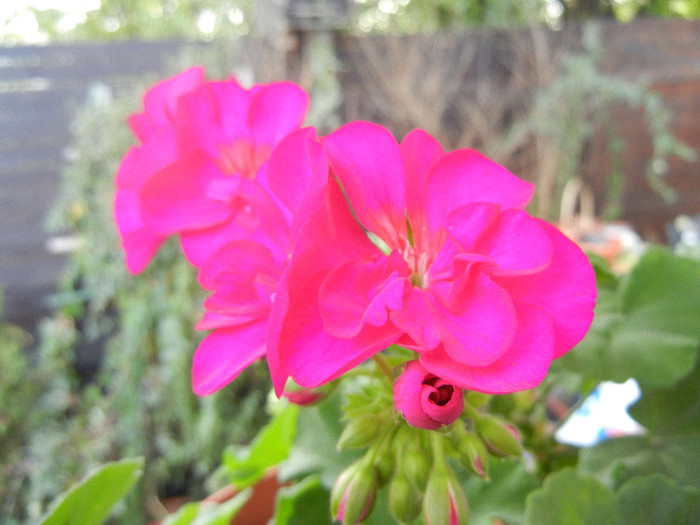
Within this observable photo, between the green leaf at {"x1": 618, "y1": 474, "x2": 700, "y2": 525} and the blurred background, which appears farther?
the blurred background

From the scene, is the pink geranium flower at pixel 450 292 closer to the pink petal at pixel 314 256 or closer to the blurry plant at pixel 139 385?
the pink petal at pixel 314 256

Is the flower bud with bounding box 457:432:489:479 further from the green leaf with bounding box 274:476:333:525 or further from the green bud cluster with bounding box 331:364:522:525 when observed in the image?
the green leaf with bounding box 274:476:333:525

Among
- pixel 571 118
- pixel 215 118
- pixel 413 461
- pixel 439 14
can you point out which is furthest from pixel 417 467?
pixel 439 14

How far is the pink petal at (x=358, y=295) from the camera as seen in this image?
200mm

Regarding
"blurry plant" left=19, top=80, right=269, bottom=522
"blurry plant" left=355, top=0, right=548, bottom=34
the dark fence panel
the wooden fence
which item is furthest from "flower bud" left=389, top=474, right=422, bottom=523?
"blurry plant" left=355, top=0, right=548, bottom=34

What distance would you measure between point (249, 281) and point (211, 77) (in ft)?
5.07

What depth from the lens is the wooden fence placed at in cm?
206

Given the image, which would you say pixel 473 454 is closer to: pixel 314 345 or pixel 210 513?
pixel 314 345

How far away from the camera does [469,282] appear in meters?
0.20

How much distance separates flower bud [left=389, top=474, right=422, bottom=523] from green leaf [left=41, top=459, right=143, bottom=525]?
6.1 inches

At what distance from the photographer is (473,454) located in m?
0.28

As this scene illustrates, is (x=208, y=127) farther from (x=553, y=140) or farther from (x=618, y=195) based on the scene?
(x=618, y=195)

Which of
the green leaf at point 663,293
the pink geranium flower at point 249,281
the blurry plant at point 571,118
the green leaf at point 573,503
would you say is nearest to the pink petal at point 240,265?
the pink geranium flower at point 249,281

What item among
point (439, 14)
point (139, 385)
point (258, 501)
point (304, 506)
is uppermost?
point (439, 14)
